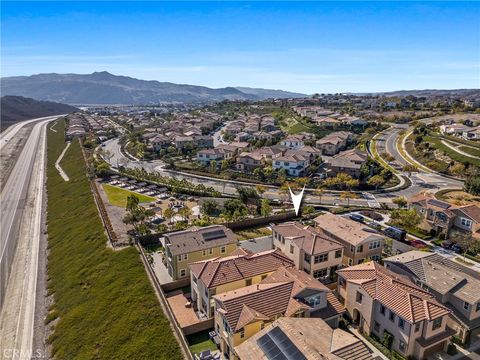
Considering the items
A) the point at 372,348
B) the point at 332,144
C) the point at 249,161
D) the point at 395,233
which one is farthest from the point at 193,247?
the point at 332,144

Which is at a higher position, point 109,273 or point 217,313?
point 217,313

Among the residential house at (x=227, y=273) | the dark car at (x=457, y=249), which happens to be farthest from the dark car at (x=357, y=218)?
the residential house at (x=227, y=273)

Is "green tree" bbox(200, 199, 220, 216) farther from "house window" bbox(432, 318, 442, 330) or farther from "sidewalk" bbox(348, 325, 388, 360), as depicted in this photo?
"house window" bbox(432, 318, 442, 330)

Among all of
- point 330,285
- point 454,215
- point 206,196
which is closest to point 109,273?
point 330,285

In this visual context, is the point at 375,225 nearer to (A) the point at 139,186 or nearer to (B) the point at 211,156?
(A) the point at 139,186

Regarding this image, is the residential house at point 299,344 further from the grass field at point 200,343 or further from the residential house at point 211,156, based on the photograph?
the residential house at point 211,156

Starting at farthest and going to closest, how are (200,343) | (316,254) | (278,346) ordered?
1. (316,254)
2. (200,343)
3. (278,346)

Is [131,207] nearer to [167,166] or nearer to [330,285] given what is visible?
[330,285]
